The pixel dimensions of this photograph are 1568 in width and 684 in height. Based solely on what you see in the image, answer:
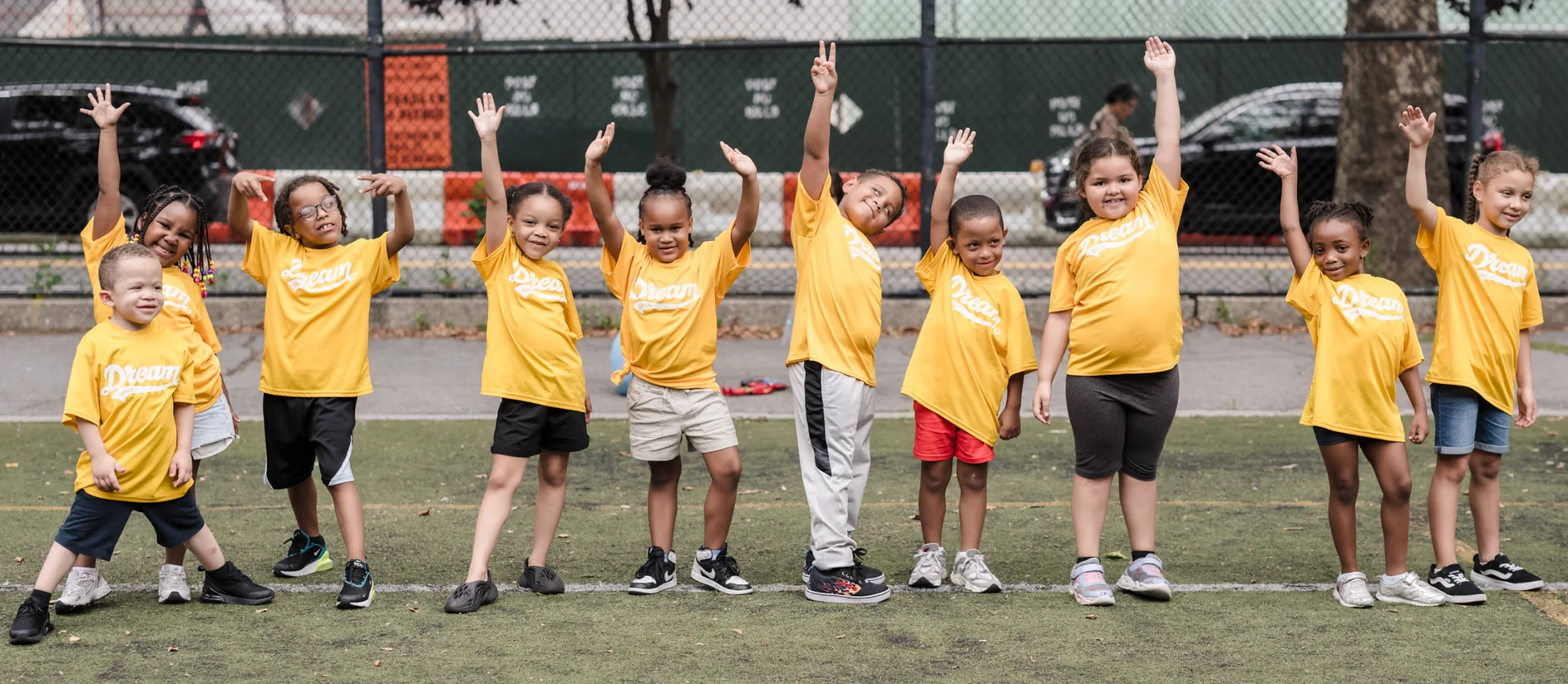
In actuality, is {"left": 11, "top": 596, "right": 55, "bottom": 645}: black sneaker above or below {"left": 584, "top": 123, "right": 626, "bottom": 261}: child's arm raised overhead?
below

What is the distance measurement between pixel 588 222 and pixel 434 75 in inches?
87.8

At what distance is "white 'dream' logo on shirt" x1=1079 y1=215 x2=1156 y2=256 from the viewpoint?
4.89 metres

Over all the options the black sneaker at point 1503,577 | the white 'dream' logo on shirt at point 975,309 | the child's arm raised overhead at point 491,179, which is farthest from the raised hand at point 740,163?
the black sneaker at point 1503,577

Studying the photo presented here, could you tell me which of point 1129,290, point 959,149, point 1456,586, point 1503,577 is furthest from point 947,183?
point 1503,577

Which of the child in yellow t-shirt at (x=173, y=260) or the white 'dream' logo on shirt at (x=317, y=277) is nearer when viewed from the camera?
the child in yellow t-shirt at (x=173, y=260)

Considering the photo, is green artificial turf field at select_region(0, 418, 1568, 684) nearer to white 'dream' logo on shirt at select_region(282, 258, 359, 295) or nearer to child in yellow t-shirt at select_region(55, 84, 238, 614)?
child in yellow t-shirt at select_region(55, 84, 238, 614)

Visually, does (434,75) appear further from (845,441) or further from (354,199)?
(845,441)

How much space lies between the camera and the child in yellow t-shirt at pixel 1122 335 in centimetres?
485

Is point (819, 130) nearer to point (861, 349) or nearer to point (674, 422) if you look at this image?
point (861, 349)

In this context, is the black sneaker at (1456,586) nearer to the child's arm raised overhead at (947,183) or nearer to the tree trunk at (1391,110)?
the child's arm raised overhead at (947,183)

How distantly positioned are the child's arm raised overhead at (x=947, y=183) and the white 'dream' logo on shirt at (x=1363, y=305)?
1255 millimetres

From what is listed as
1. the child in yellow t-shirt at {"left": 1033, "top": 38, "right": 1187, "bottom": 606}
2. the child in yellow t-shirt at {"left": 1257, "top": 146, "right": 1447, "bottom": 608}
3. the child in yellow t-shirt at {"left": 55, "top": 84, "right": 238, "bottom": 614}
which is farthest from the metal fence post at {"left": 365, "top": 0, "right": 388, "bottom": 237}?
the child in yellow t-shirt at {"left": 1257, "top": 146, "right": 1447, "bottom": 608}

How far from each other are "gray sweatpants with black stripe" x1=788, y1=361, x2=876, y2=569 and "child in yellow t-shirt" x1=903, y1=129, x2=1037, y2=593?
10.2 inches

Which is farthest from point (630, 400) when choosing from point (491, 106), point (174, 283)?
point (174, 283)
